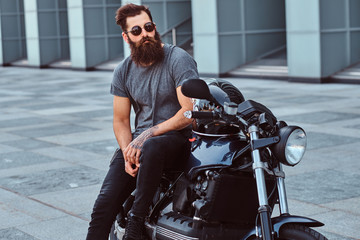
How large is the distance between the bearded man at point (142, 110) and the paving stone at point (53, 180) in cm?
265

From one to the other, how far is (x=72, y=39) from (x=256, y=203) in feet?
81.8

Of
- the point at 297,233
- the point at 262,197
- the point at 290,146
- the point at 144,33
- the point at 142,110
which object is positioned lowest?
the point at 297,233

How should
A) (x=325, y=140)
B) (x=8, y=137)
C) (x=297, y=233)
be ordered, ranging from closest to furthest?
(x=297, y=233) → (x=325, y=140) → (x=8, y=137)

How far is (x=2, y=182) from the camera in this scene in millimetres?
7047

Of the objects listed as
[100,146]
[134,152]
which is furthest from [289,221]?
[100,146]

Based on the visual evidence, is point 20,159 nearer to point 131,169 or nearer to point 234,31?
point 131,169

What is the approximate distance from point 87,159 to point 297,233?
17.1 ft

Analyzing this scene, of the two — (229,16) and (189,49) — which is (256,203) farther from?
(189,49)

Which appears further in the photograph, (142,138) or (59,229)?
(59,229)

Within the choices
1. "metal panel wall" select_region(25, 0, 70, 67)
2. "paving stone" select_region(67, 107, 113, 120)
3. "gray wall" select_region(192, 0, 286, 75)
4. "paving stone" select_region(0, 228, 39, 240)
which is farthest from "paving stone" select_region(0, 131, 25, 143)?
"metal panel wall" select_region(25, 0, 70, 67)

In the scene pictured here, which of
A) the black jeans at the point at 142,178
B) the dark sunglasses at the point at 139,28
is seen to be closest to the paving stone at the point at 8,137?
the black jeans at the point at 142,178

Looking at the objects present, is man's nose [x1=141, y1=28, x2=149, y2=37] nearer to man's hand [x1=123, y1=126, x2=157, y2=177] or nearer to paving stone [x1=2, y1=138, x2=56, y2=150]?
man's hand [x1=123, y1=126, x2=157, y2=177]

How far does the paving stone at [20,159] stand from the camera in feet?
26.3

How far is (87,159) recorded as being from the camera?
26.4ft
